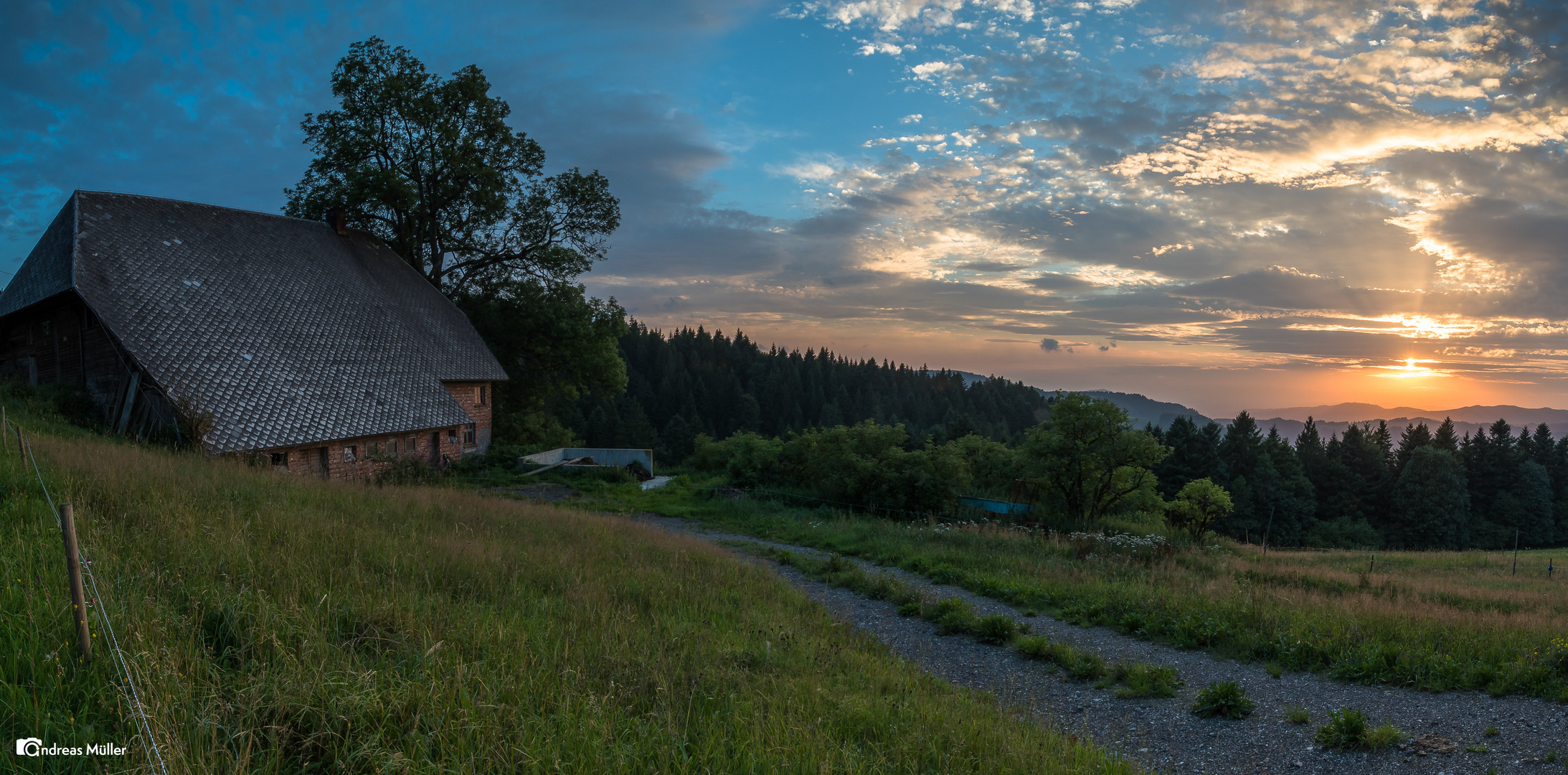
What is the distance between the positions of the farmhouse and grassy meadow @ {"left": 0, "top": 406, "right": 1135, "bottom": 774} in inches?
452

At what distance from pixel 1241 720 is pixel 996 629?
315 centimetres

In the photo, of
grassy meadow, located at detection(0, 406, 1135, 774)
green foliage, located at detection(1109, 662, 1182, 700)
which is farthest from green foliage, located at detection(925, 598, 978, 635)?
green foliage, located at detection(1109, 662, 1182, 700)

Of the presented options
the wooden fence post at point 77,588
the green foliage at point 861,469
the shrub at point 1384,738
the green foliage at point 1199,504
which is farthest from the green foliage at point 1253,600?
the wooden fence post at point 77,588

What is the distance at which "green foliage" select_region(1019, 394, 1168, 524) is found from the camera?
1000 inches

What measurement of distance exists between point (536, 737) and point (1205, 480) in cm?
3580

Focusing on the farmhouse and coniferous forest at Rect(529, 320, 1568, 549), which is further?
coniferous forest at Rect(529, 320, 1568, 549)

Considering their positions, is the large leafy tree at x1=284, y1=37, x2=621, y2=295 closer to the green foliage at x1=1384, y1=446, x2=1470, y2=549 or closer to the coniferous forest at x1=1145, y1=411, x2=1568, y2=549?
the coniferous forest at x1=1145, y1=411, x2=1568, y2=549

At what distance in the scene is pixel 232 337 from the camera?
68.2 ft

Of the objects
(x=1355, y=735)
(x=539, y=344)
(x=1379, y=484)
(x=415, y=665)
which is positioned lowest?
(x=1379, y=484)

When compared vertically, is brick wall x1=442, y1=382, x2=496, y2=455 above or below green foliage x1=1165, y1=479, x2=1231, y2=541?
above

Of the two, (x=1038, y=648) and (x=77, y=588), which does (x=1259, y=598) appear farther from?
(x=77, y=588)

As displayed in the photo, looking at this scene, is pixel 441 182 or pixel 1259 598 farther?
pixel 441 182

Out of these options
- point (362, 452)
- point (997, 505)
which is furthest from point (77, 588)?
point (997, 505)

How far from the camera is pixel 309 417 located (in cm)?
2036
